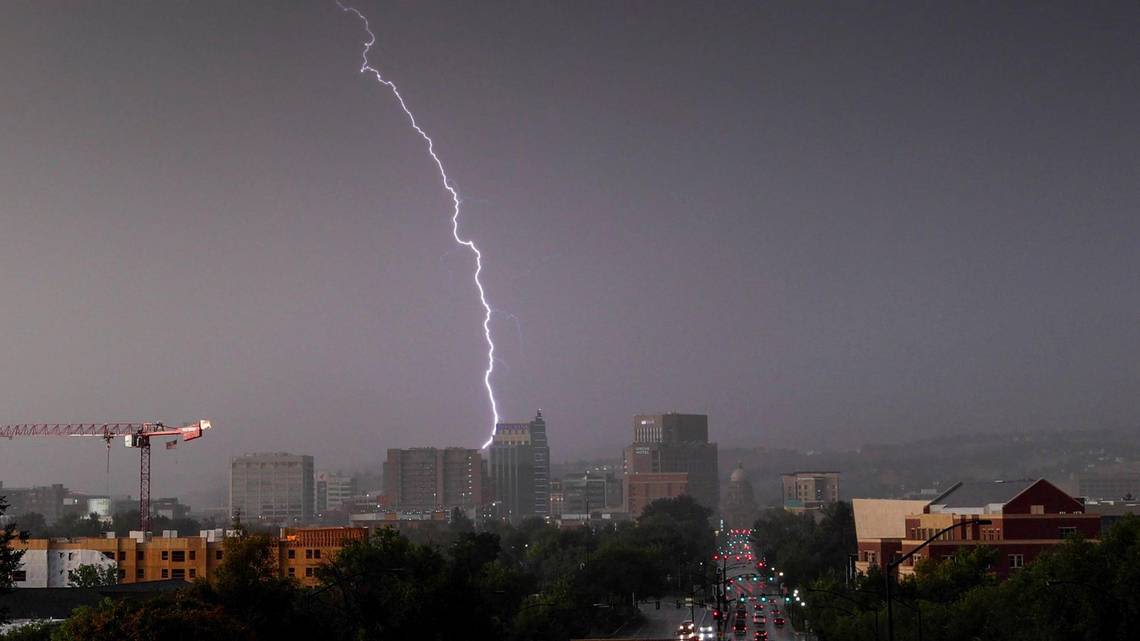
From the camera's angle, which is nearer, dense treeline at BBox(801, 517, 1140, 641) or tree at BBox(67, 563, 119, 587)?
dense treeline at BBox(801, 517, 1140, 641)

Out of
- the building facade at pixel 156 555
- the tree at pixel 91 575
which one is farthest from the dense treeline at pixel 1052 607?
the tree at pixel 91 575

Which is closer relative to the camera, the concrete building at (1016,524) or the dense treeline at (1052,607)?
the dense treeline at (1052,607)

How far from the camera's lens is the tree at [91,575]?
118688mm

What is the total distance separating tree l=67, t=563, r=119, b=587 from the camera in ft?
389

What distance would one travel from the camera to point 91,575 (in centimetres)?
11994

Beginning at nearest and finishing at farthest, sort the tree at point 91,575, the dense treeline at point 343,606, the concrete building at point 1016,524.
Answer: the dense treeline at point 343,606 → the concrete building at point 1016,524 → the tree at point 91,575

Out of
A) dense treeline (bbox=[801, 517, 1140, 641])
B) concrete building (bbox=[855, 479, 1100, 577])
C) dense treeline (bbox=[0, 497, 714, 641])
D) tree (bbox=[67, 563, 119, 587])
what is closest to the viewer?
dense treeline (bbox=[0, 497, 714, 641])

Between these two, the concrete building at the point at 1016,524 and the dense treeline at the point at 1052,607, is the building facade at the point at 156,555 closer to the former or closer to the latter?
the concrete building at the point at 1016,524

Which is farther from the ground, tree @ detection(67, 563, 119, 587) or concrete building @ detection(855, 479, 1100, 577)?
concrete building @ detection(855, 479, 1100, 577)

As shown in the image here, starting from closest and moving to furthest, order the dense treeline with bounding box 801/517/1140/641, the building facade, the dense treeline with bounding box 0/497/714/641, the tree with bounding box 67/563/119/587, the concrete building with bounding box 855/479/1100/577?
the dense treeline with bounding box 0/497/714/641, the dense treeline with bounding box 801/517/1140/641, the concrete building with bounding box 855/479/1100/577, the tree with bounding box 67/563/119/587, the building facade

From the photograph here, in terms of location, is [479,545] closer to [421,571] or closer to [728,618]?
[728,618]

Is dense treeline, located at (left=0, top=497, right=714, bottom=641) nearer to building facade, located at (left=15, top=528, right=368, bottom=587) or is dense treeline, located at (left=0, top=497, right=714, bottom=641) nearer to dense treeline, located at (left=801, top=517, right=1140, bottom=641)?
building facade, located at (left=15, top=528, right=368, bottom=587)

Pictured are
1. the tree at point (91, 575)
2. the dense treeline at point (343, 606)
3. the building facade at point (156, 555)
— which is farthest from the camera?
the building facade at point (156, 555)

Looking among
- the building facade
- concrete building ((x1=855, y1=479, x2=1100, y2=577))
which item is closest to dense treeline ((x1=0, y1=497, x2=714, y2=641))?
the building facade
